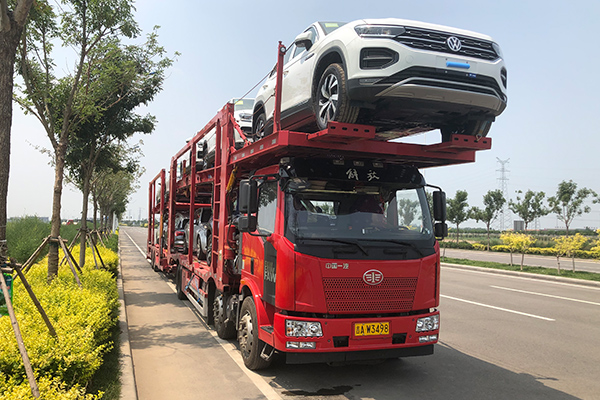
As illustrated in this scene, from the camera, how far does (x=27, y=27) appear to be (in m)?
7.86

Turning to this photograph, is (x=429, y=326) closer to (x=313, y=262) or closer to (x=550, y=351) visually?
(x=313, y=262)

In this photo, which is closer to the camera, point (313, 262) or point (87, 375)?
point (87, 375)

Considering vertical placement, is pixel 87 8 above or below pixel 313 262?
above

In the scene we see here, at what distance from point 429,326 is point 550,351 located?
2.88 m

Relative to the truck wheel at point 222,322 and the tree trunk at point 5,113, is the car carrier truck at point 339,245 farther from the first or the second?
the tree trunk at point 5,113

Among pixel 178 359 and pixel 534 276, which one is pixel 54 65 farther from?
pixel 534 276

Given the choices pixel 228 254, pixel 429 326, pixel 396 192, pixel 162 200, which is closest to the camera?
pixel 429 326

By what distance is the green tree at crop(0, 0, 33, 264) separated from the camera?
14.2ft

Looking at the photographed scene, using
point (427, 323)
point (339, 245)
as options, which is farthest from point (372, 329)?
point (339, 245)

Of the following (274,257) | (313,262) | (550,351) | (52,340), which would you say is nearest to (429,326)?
(313,262)

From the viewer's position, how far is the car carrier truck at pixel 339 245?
4.43 m

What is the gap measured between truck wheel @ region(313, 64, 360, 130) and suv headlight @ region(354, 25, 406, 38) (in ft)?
1.36

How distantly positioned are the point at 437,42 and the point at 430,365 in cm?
390

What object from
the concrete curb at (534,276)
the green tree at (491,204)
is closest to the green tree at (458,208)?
the green tree at (491,204)
